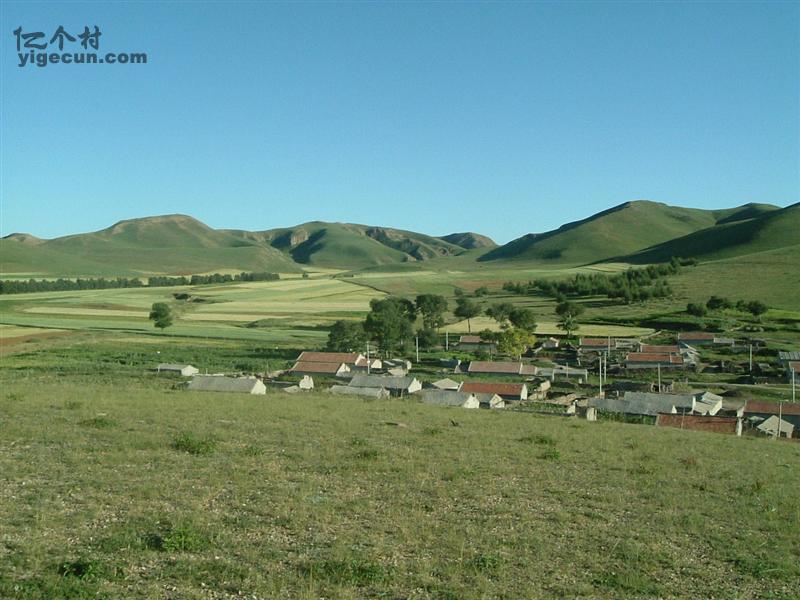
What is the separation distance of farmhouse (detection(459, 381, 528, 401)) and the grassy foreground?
2543 cm

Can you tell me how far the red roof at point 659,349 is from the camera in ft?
227

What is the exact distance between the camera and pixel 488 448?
17578 millimetres

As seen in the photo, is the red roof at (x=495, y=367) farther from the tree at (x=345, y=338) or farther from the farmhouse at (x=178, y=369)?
the farmhouse at (x=178, y=369)

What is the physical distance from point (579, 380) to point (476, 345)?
21975 mm

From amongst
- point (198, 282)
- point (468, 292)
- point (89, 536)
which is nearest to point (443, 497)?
point (89, 536)

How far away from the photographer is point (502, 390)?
151ft

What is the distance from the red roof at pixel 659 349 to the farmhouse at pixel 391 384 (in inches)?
1260

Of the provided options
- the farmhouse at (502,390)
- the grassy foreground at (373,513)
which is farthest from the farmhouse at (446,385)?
the grassy foreground at (373,513)

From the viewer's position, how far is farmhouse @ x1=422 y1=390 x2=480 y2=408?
38.8 metres

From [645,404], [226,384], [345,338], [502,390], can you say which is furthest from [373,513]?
[345,338]

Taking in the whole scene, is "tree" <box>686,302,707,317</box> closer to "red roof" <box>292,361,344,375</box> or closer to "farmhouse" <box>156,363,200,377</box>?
"red roof" <box>292,361,344,375</box>

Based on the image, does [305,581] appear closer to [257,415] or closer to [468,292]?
[257,415]

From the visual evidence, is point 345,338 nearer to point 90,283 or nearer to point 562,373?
point 562,373

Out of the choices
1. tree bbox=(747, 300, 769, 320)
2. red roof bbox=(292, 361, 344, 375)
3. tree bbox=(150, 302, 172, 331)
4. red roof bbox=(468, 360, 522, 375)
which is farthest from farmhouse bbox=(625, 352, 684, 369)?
tree bbox=(150, 302, 172, 331)
